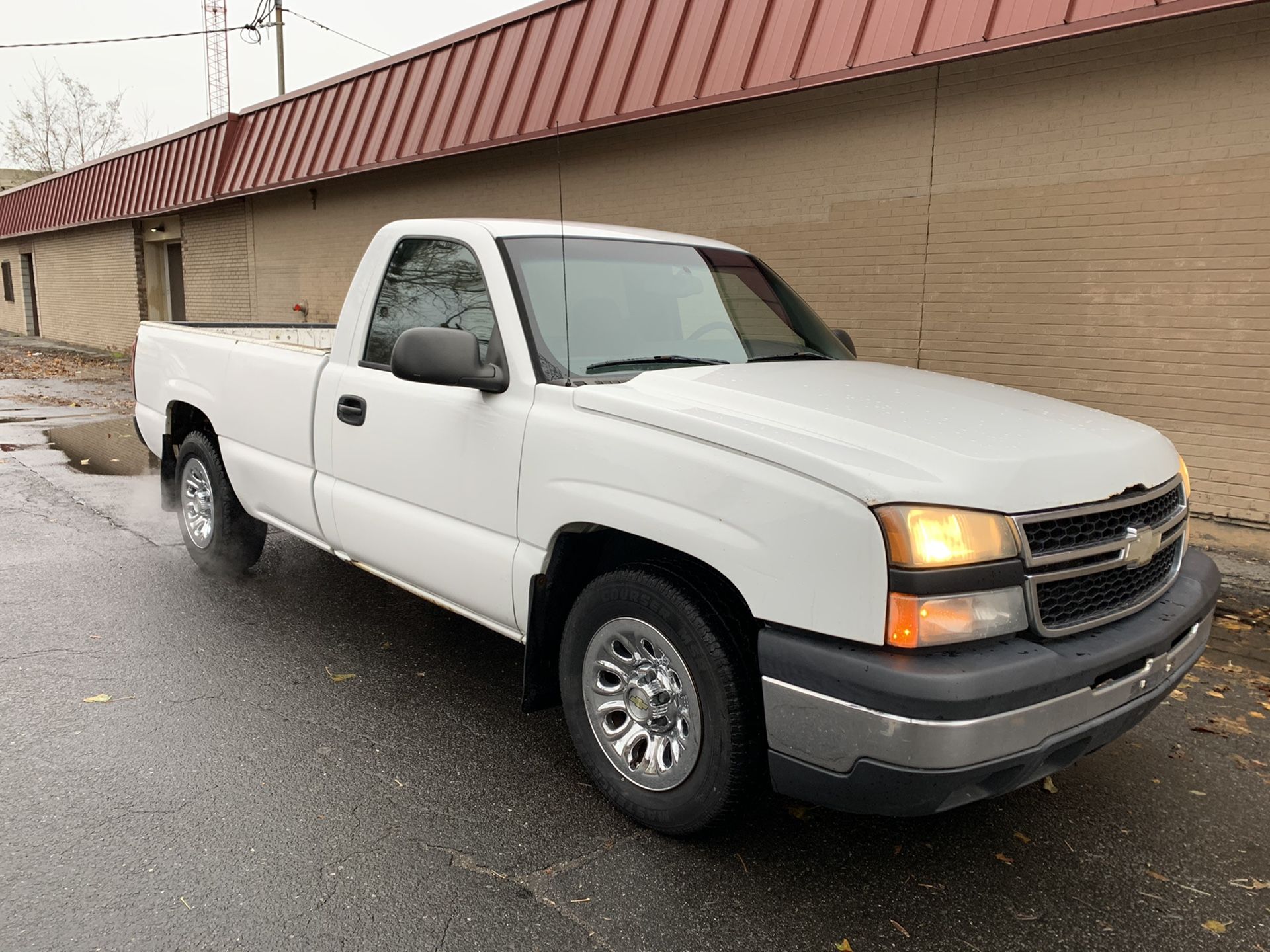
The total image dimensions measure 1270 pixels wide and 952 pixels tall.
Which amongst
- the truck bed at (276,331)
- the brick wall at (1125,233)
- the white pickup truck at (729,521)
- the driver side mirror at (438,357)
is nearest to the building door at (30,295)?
the truck bed at (276,331)

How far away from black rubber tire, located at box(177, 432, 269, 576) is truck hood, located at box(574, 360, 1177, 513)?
3.15 metres

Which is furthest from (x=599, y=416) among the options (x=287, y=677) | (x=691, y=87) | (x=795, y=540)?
(x=691, y=87)

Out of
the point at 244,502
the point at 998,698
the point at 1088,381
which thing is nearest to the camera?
the point at 998,698

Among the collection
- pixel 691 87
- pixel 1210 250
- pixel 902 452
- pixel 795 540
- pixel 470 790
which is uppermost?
pixel 691 87

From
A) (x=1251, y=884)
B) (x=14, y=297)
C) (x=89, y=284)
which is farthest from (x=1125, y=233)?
(x=14, y=297)

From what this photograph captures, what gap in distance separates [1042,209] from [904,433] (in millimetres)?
5277

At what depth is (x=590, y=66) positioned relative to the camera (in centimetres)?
948

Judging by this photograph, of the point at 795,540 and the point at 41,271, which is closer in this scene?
the point at 795,540

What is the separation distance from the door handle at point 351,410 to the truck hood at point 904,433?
138 cm

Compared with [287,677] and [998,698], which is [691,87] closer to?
[287,677]

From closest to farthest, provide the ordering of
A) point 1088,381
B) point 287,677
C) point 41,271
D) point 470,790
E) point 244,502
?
point 470,790, point 287,677, point 244,502, point 1088,381, point 41,271

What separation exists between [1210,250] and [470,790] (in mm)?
5966

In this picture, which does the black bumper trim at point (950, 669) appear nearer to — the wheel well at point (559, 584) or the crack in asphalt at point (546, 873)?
the wheel well at point (559, 584)

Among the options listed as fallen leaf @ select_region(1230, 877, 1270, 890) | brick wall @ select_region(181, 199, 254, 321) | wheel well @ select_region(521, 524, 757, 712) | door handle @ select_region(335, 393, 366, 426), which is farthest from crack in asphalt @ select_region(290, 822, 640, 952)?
brick wall @ select_region(181, 199, 254, 321)
